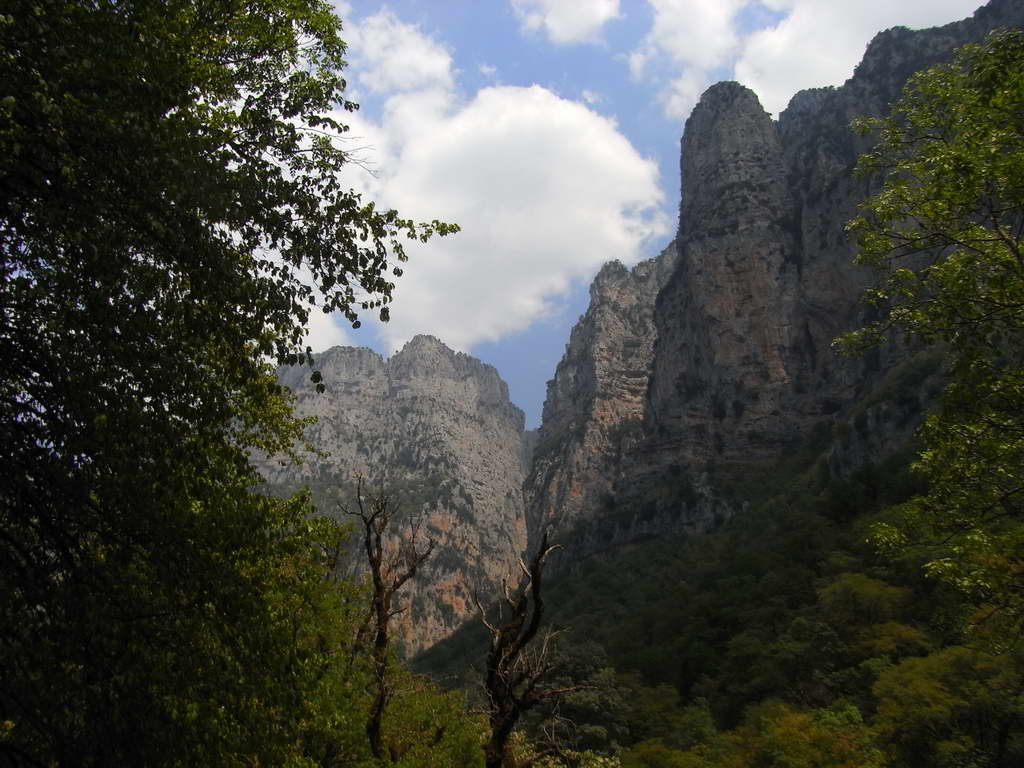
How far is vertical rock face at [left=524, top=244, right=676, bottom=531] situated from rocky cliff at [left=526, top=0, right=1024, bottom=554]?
3369 mm

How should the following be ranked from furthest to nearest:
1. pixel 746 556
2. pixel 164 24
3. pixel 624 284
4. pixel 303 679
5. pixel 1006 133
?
pixel 624 284 < pixel 746 556 < pixel 1006 133 < pixel 303 679 < pixel 164 24

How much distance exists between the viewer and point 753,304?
117188 millimetres

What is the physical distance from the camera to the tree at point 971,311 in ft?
31.0

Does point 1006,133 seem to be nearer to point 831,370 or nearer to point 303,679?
point 303,679

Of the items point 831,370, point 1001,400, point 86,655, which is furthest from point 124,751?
point 831,370

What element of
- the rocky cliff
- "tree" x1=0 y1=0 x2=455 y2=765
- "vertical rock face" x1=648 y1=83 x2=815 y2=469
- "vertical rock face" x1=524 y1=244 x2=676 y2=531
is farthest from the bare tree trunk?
"vertical rock face" x1=524 y1=244 x2=676 y2=531

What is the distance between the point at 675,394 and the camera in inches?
5074

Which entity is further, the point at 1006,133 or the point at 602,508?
the point at 602,508

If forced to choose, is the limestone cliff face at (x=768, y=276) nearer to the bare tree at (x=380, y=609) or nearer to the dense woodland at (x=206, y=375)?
the dense woodland at (x=206, y=375)

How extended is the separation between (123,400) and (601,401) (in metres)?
162

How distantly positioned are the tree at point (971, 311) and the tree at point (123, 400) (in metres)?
9.69

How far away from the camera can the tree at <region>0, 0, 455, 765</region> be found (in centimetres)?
494

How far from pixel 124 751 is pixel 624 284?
192 meters

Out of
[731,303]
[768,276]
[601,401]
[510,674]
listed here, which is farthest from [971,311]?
[601,401]
